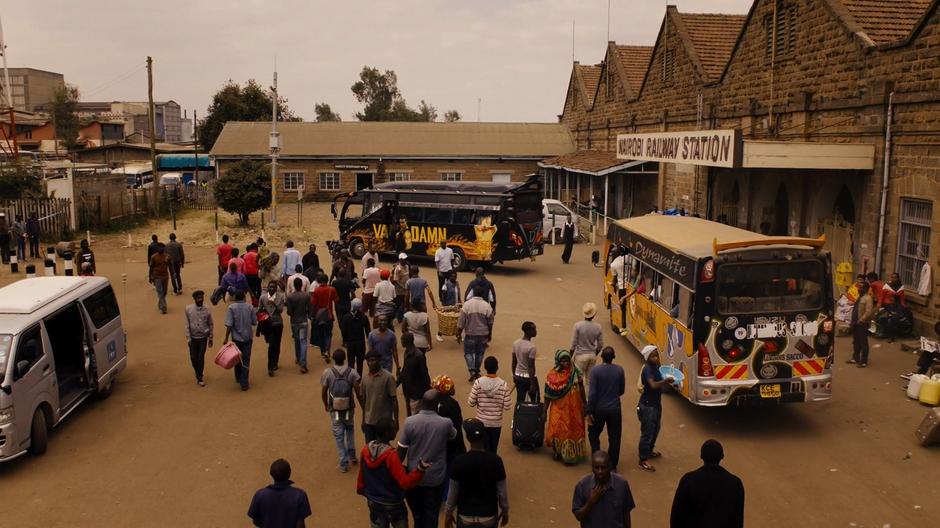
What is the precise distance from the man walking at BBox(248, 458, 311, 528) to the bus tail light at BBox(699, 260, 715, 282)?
21.1 feet

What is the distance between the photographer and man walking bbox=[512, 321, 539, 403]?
35.0ft

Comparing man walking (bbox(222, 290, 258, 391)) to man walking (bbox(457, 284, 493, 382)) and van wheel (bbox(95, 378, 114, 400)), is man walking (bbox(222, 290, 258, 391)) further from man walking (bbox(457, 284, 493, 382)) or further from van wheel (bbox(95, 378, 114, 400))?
man walking (bbox(457, 284, 493, 382))

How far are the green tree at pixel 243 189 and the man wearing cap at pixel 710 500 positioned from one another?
103 ft

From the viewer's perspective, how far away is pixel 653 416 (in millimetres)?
9922

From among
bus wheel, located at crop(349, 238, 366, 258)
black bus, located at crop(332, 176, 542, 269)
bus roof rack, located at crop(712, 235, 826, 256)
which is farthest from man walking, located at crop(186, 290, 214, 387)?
bus wheel, located at crop(349, 238, 366, 258)

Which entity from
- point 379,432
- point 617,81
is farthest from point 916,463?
point 617,81

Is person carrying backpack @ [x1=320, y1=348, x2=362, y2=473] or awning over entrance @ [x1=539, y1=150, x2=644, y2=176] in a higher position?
awning over entrance @ [x1=539, y1=150, x2=644, y2=176]

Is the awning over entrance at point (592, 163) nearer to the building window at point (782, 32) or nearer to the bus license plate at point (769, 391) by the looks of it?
the building window at point (782, 32)

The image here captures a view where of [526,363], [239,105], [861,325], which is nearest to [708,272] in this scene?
[526,363]

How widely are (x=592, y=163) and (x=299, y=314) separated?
24.8 m

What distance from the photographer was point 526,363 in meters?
10.7

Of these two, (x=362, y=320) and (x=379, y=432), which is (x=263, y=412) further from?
(x=379, y=432)

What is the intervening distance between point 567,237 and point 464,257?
3888 millimetres

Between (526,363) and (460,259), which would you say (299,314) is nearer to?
(526,363)
